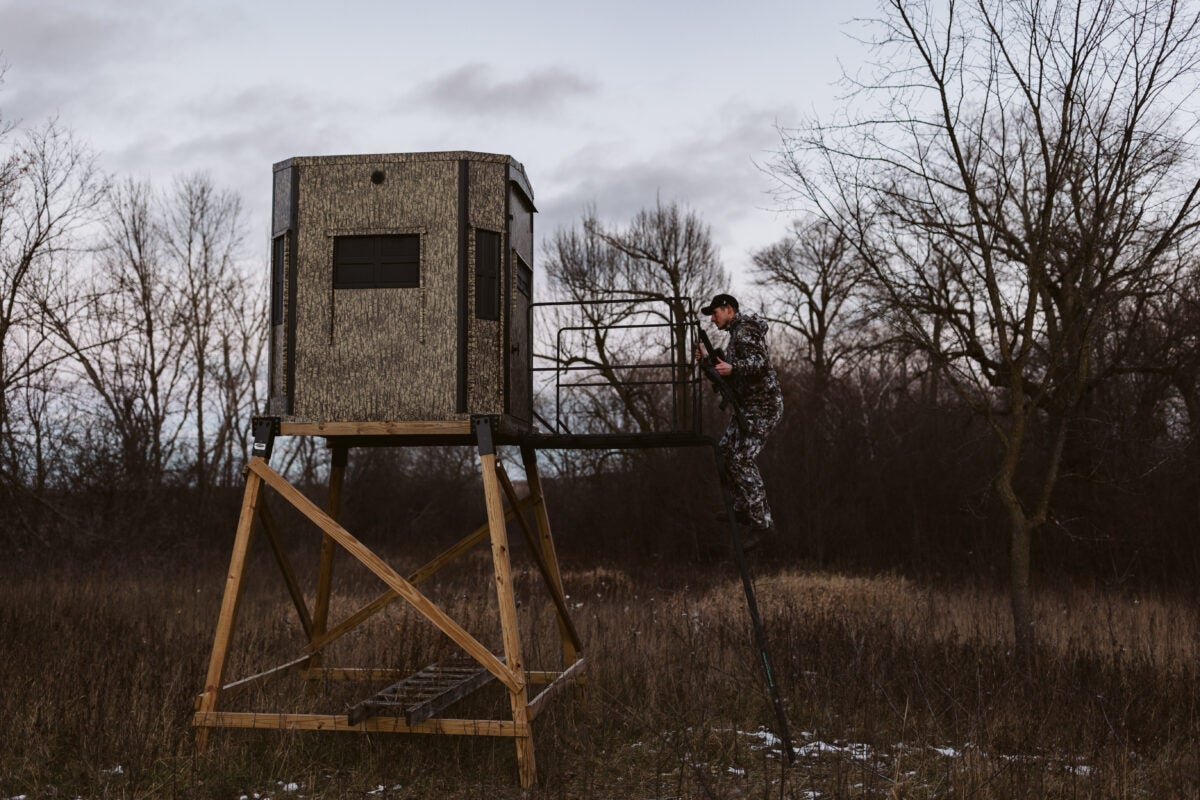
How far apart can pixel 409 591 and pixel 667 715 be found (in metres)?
2.86

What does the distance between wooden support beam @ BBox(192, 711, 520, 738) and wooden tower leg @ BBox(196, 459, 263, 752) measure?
140 millimetres

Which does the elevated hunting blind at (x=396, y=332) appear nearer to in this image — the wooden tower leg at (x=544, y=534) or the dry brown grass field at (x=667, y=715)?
the dry brown grass field at (x=667, y=715)

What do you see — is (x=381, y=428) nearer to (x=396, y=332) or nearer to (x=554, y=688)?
(x=396, y=332)

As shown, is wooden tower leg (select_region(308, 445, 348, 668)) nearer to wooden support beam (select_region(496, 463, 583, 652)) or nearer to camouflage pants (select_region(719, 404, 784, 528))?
wooden support beam (select_region(496, 463, 583, 652))

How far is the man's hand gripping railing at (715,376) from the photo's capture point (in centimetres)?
792

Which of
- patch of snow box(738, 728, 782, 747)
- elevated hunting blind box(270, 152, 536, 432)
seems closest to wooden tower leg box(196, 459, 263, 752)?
elevated hunting blind box(270, 152, 536, 432)

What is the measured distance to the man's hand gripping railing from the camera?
7918mm

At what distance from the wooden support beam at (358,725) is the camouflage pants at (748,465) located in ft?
8.32

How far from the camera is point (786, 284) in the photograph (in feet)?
107

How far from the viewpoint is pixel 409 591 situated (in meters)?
7.97

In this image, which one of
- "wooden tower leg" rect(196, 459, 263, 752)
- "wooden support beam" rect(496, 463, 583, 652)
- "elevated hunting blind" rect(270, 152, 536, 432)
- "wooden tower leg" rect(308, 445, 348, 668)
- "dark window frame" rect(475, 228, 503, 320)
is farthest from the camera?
"wooden tower leg" rect(308, 445, 348, 668)

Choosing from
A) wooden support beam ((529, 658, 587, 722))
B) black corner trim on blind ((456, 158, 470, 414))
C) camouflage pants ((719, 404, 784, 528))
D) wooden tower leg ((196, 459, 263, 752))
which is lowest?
wooden support beam ((529, 658, 587, 722))

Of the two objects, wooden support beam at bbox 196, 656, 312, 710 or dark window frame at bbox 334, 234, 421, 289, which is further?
dark window frame at bbox 334, 234, 421, 289

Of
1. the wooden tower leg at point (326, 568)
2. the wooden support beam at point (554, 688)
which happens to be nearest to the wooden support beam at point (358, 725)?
the wooden support beam at point (554, 688)
